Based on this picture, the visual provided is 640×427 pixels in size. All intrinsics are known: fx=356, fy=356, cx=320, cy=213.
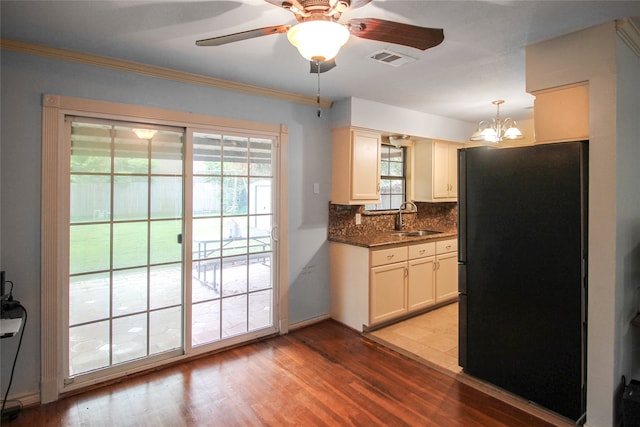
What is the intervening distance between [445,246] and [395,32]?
3224 mm

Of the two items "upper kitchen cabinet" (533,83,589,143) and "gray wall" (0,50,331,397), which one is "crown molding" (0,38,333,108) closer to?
"gray wall" (0,50,331,397)

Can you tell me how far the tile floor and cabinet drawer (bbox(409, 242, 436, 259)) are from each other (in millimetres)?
699

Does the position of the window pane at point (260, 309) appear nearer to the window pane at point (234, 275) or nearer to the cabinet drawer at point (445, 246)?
the window pane at point (234, 275)

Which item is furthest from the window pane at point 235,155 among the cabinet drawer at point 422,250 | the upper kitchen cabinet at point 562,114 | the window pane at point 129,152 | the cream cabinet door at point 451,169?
the cream cabinet door at point 451,169

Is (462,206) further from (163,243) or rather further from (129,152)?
(129,152)

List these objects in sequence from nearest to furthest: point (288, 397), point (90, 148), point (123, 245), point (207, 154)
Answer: point (288, 397), point (90, 148), point (123, 245), point (207, 154)

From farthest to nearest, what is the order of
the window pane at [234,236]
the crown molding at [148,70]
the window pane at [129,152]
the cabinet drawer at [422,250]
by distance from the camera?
the cabinet drawer at [422,250] → the window pane at [234,236] → the window pane at [129,152] → the crown molding at [148,70]

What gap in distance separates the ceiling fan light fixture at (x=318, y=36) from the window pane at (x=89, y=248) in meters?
2.11

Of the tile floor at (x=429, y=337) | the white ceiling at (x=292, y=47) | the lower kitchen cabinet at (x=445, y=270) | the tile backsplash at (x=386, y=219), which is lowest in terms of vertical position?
the tile floor at (x=429, y=337)

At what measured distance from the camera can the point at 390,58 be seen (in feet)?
Result: 8.52

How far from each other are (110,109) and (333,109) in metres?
2.14

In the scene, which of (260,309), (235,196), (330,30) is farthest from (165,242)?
(330,30)

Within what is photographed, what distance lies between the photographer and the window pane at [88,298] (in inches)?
103

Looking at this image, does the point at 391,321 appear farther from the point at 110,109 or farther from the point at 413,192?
the point at 110,109
